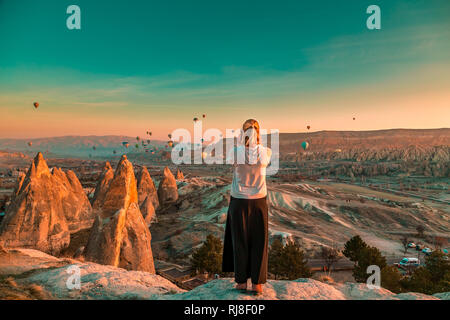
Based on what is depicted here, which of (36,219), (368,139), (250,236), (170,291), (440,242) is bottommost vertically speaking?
(440,242)

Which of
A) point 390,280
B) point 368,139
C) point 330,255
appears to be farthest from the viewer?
point 368,139

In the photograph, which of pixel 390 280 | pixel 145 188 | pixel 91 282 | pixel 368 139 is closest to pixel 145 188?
pixel 145 188

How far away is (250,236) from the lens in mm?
3533

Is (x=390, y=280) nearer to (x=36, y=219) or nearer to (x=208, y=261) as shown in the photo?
(x=208, y=261)

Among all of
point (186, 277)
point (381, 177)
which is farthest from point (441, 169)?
point (186, 277)

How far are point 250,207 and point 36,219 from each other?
52.0ft

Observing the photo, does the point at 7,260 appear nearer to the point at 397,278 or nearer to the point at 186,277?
the point at 186,277

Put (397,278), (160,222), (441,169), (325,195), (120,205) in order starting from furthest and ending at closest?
(441,169)
(325,195)
(160,222)
(397,278)
(120,205)

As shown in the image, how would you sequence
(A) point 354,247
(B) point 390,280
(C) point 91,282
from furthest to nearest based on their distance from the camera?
(A) point 354,247
(B) point 390,280
(C) point 91,282

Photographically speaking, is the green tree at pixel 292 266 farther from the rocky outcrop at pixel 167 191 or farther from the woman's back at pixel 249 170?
the rocky outcrop at pixel 167 191

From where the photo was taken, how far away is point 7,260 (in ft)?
20.1

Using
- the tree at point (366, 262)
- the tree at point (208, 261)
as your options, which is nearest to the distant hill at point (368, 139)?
the tree at point (366, 262)

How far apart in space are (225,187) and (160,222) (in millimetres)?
13028

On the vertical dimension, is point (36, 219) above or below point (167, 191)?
above
